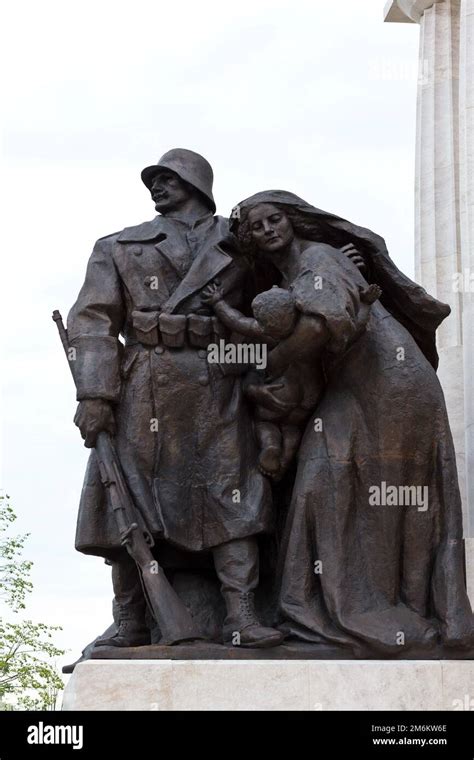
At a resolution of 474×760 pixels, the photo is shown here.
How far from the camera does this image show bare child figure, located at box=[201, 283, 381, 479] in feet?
28.8

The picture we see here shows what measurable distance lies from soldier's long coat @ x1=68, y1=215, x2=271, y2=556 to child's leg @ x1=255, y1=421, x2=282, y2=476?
59mm

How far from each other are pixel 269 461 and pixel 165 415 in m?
0.68

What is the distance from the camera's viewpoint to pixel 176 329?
8.86 m

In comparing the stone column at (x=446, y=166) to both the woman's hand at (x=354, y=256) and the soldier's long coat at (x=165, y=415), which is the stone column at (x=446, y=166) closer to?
the woman's hand at (x=354, y=256)

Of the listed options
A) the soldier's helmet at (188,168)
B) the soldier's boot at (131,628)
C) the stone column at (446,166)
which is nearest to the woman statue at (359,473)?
the soldier's helmet at (188,168)

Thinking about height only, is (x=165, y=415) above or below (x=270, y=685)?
above

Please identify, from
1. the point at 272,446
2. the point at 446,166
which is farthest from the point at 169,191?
the point at 446,166

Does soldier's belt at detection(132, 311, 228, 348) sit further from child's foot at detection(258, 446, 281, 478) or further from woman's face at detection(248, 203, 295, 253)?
child's foot at detection(258, 446, 281, 478)

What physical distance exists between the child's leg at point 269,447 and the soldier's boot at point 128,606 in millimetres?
987

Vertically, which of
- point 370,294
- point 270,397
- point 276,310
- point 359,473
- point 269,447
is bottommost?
point 359,473

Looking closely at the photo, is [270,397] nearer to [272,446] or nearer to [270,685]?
[272,446]

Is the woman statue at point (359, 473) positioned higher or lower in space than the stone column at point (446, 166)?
lower

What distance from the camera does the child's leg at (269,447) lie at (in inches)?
349
